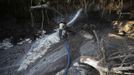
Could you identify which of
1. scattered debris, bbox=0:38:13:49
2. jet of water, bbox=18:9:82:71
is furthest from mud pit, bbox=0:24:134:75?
scattered debris, bbox=0:38:13:49

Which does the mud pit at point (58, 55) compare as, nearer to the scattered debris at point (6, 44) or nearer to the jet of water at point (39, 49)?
the jet of water at point (39, 49)

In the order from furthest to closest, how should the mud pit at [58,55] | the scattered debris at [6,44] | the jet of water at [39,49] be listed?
the scattered debris at [6,44]
the jet of water at [39,49]
the mud pit at [58,55]

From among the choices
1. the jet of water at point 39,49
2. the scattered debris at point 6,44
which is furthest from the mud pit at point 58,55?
the scattered debris at point 6,44

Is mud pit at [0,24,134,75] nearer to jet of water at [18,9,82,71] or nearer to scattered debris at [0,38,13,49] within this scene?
jet of water at [18,9,82,71]

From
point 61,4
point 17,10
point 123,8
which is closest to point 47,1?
point 61,4

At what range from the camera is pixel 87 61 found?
2.19m

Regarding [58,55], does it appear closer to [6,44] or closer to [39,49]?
[39,49]

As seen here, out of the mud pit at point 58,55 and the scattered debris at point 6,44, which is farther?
the scattered debris at point 6,44

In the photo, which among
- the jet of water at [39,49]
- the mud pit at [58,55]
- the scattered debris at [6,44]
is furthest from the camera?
the scattered debris at [6,44]

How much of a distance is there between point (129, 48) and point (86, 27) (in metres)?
0.90

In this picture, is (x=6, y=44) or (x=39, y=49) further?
(x=6, y=44)

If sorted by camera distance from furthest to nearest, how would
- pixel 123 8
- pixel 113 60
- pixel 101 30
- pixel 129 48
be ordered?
pixel 123 8 → pixel 101 30 → pixel 129 48 → pixel 113 60

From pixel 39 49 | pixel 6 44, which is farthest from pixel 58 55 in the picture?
pixel 6 44

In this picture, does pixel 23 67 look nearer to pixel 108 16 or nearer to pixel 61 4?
pixel 61 4
